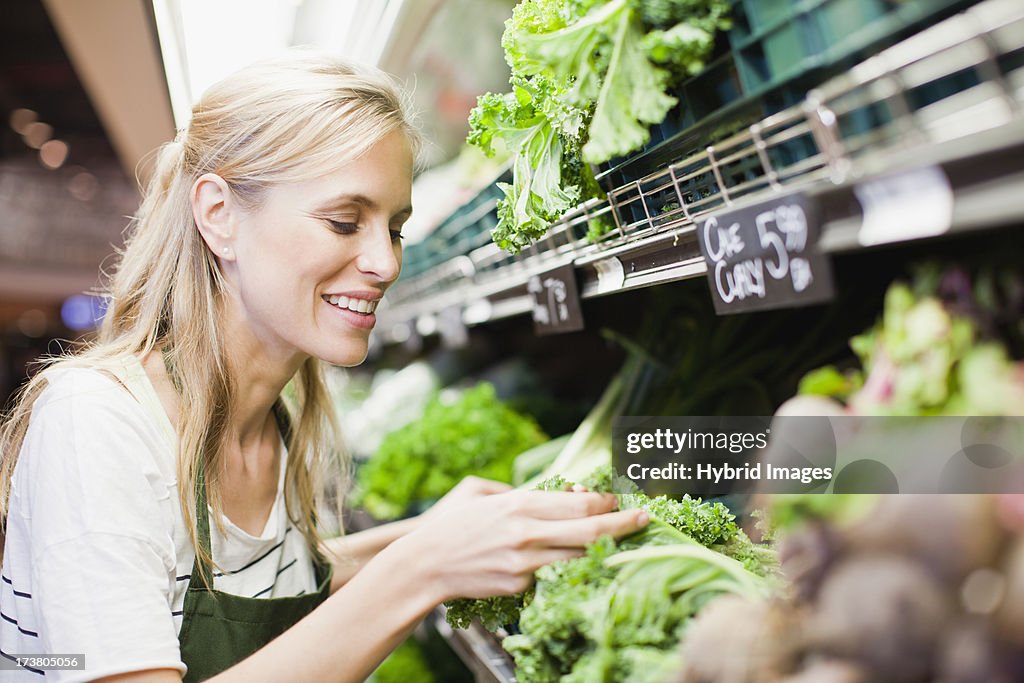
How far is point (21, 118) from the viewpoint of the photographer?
7.35 meters

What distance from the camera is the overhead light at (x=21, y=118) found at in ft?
23.6

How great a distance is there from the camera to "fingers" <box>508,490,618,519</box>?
36.3 inches

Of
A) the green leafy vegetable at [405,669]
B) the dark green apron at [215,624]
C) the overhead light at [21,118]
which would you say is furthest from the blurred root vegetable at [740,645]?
the overhead light at [21,118]

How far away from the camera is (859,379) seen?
783 millimetres

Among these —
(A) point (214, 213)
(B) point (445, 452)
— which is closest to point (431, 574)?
(A) point (214, 213)

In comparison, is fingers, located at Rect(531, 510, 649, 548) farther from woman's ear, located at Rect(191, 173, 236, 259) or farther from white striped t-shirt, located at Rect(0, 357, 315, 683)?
woman's ear, located at Rect(191, 173, 236, 259)

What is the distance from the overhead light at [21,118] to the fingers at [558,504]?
7945mm

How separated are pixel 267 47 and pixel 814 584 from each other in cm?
213

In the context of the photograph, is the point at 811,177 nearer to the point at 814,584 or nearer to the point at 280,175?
the point at 814,584

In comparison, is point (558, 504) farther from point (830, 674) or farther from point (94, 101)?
point (94, 101)

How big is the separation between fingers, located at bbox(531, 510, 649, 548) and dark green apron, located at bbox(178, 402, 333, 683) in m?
0.69

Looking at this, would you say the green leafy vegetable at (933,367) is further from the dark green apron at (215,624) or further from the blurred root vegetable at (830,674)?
the dark green apron at (215,624)

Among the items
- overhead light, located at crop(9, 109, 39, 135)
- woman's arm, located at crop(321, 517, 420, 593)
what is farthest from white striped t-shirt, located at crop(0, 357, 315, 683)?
overhead light, located at crop(9, 109, 39, 135)

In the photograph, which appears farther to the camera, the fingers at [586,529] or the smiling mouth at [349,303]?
the smiling mouth at [349,303]
